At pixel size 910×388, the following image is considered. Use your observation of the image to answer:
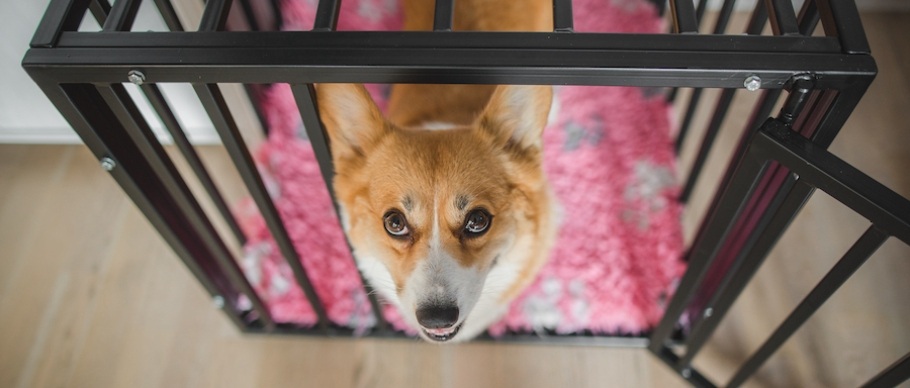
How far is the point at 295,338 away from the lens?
5.29 ft

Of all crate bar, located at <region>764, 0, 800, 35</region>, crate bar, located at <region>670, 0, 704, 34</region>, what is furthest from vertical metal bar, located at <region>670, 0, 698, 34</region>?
crate bar, located at <region>764, 0, 800, 35</region>

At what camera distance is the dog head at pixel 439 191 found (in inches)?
43.1

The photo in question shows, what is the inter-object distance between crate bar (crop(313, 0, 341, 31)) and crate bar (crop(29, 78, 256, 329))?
37cm

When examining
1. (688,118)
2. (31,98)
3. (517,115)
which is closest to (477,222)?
(517,115)

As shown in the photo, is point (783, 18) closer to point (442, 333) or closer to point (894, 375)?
point (894, 375)

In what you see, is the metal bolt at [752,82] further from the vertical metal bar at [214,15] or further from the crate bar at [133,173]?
the crate bar at [133,173]

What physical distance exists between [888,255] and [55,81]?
6.25 feet

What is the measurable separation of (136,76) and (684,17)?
765 millimetres

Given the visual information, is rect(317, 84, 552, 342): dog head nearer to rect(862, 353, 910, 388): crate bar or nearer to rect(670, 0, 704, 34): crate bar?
rect(670, 0, 704, 34): crate bar

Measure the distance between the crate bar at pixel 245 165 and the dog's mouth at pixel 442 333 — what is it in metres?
0.33

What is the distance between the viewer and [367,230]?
1.22 metres

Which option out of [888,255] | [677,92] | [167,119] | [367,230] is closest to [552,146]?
[677,92]

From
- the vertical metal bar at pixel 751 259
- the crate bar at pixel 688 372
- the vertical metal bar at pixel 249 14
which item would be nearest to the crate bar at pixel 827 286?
the vertical metal bar at pixel 751 259

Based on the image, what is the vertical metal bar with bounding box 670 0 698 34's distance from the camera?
855 mm
